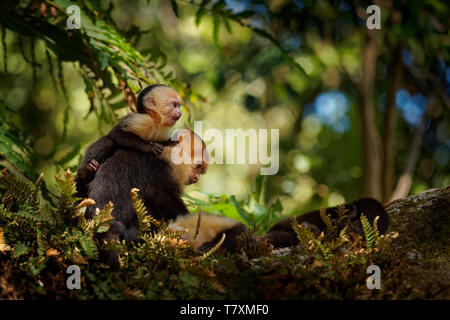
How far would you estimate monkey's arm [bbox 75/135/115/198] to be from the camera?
79.9 inches

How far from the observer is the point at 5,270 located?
4.60 ft

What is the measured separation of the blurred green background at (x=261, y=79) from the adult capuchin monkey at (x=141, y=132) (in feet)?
1.08

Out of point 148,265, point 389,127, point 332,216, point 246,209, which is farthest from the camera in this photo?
point 389,127

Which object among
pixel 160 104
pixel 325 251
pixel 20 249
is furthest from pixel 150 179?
pixel 325 251

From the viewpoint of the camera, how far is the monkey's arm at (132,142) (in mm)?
2062

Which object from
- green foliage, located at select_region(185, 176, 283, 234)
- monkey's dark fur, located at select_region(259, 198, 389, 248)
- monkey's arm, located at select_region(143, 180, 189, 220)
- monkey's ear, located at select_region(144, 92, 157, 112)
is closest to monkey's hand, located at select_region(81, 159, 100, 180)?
monkey's arm, located at select_region(143, 180, 189, 220)

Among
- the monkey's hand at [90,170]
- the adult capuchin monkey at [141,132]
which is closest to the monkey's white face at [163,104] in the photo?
the adult capuchin monkey at [141,132]

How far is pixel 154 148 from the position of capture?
2080 mm

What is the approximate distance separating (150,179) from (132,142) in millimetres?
182

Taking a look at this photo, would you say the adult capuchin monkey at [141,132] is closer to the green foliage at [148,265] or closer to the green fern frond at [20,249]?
the green foliage at [148,265]

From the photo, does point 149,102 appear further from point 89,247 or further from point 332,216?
point 332,216

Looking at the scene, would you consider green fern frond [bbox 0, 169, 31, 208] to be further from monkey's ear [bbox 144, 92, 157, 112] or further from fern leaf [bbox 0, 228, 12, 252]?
monkey's ear [bbox 144, 92, 157, 112]
